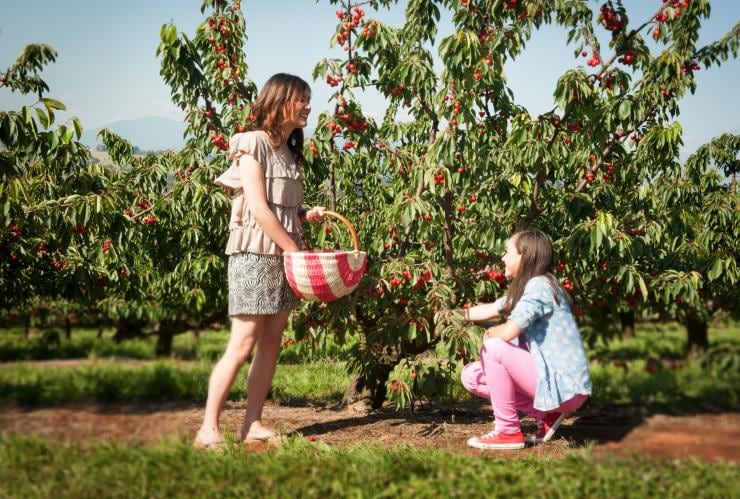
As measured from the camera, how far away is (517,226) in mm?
4598

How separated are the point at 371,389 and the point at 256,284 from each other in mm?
1899

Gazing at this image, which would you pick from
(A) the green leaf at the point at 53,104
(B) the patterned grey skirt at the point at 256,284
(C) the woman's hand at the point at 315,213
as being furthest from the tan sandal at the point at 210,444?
(A) the green leaf at the point at 53,104

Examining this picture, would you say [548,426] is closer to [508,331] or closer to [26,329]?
[508,331]

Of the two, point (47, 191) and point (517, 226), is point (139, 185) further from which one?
point (517, 226)

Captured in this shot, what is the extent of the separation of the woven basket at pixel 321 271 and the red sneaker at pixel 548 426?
1.27 meters

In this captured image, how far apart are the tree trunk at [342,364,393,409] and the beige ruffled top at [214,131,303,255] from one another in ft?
5.19

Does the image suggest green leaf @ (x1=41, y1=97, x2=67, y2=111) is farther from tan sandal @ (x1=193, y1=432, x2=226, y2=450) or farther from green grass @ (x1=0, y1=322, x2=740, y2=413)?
tan sandal @ (x1=193, y1=432, x2=226, y2=450)

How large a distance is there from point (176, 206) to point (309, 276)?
196cm

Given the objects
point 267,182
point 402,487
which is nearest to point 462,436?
point 402,487

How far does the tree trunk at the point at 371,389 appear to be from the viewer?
198 inches

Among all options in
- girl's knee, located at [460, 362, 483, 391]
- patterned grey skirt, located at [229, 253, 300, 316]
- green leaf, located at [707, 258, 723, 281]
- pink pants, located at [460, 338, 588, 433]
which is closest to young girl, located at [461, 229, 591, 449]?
pink pants, located at [460, 338, 588, 433]

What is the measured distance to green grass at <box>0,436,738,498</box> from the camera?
2.77 m

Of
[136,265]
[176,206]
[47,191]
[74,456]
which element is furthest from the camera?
[136,265]

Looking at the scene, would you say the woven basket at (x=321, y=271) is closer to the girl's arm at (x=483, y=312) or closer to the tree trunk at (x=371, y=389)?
the girl's arm at (x=483, y=312)
